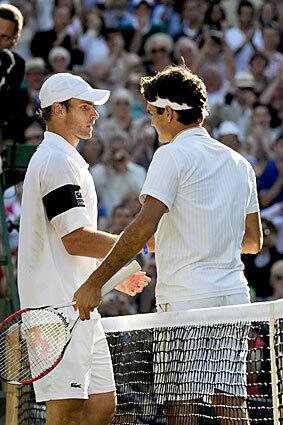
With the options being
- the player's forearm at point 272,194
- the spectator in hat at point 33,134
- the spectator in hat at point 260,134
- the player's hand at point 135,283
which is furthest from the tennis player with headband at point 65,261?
the spectator in hat at point 260,134

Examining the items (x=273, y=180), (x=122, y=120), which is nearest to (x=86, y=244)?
(x=273, y=180)

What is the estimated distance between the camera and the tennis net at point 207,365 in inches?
198

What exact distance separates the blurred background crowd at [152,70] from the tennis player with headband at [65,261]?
5257 mm

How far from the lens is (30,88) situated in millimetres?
12773

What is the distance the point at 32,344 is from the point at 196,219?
0.97 meters

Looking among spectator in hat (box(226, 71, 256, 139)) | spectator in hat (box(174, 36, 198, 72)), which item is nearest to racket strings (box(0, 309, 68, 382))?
spectator in hat (box(226, 71, 256, 139))

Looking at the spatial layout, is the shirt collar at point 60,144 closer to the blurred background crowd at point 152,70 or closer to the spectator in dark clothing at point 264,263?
the blurred background crowd at point 152,70

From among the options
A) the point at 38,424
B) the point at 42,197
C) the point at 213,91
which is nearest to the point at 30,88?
the point at 213,91

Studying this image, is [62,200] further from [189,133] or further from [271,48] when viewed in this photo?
[271,48]

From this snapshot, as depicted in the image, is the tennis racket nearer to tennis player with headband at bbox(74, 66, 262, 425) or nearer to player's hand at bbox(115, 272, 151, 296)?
tennis player with headband at bbox(74, 66, 262, 425)

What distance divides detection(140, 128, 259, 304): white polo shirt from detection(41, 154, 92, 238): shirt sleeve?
385 millimetres

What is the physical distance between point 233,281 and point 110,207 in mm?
6945

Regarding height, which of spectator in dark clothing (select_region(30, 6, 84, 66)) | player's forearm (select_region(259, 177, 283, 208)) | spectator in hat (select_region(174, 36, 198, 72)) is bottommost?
player's forearm (select_region(259, 177, 283, 208))

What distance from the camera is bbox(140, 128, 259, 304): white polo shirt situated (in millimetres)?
5266
